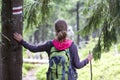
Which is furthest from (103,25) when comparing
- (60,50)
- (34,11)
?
(60,50)

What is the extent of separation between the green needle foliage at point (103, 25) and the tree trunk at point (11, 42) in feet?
7.47

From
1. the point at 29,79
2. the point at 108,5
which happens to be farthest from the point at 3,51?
the point at 29,79

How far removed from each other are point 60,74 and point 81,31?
9.86 feet

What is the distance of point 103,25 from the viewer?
651 cm

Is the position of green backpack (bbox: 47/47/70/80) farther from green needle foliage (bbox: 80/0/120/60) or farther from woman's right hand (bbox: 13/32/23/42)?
green needle foliage (bbox: 80/0/120/60)

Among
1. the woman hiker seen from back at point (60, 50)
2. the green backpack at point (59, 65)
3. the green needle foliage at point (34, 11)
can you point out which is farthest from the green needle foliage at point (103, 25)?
the green backpack at point (59, 65)

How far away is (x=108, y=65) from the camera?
10969 millimetres

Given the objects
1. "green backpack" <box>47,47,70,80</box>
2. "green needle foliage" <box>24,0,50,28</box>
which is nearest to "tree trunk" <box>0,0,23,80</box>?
"green backpack" <box>47,47,70,80</box>

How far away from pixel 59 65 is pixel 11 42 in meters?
0.65

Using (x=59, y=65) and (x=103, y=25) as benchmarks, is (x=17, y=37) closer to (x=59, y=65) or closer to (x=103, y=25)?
(x=59, y=65)

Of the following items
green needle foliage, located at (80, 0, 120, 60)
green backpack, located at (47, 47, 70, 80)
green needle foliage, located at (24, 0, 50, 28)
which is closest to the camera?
green backpack, located at (47, 47, 70, 80)

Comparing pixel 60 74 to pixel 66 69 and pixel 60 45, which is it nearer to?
pixel 66 69

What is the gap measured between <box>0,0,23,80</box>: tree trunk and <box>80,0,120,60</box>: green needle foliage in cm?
228

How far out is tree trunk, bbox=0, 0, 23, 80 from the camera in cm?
402
